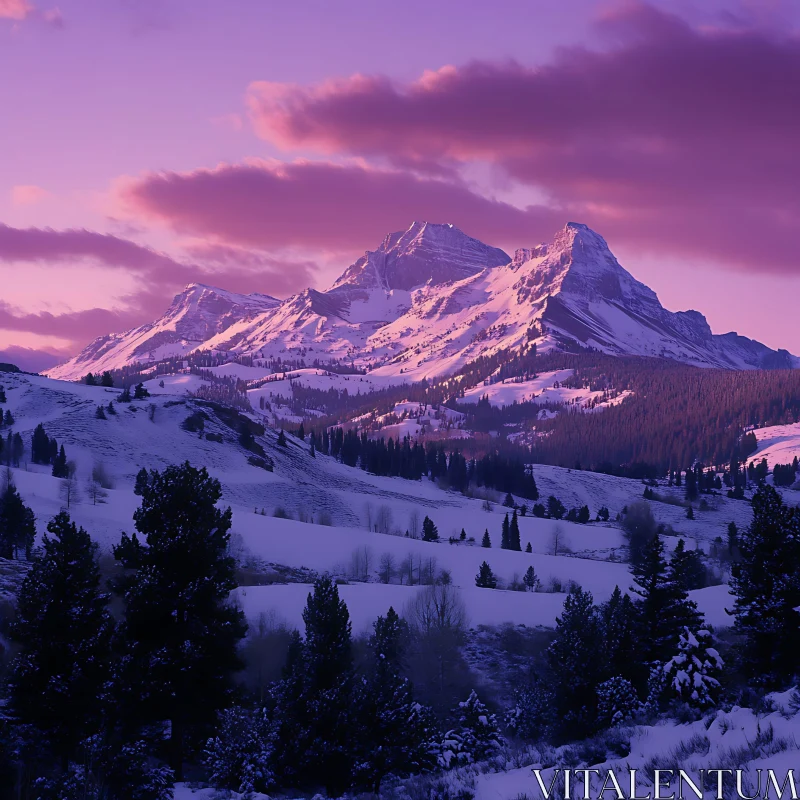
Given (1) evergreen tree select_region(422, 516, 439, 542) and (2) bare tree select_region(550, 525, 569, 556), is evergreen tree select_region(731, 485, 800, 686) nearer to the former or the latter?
(1) evergreen tree select_region(422, 516, 439, 542)

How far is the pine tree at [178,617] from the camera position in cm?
2833

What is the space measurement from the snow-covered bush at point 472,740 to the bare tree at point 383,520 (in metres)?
106

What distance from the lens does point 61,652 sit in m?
29.8

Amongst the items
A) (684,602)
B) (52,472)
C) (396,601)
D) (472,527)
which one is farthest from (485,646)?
(52,472)

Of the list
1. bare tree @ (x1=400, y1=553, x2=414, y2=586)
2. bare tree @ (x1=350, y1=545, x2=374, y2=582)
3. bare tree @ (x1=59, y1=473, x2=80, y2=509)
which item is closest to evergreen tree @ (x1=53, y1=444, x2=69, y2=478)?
bare tree @ (x1=59, y1=473, x2=80, y2=509)

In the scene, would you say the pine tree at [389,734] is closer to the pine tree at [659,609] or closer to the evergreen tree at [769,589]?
the pine tree at [659,609]

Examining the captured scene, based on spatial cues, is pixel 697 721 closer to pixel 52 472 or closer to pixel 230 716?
pixel 230 716

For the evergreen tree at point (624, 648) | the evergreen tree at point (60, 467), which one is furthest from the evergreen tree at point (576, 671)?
the evergreen tree at point (60, 467)

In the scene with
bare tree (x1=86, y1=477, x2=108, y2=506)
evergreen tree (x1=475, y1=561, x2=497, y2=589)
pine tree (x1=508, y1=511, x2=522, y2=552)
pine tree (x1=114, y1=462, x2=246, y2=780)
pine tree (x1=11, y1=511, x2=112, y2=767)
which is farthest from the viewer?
pine tree (x1=508, y1=511, x2=522, y2=552)

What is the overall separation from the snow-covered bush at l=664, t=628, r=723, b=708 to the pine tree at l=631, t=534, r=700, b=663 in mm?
7644

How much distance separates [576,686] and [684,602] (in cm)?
823

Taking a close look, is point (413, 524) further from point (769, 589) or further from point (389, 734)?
point (769, 589)

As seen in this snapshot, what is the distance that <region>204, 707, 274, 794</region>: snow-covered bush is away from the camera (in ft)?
115

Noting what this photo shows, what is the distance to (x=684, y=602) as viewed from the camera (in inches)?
1710
